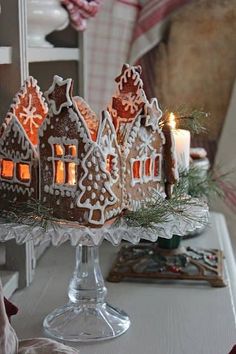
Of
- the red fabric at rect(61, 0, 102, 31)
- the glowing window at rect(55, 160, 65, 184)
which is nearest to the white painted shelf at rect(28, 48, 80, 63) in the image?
the red fabric at rect(61, 0, 102, 31)

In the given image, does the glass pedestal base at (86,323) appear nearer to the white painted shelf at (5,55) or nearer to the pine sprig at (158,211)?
the pine sprig at (158,211)

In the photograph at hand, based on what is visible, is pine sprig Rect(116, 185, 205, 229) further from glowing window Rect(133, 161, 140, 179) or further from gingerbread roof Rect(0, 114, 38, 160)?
gingerbread roof Rect(0, 114, 38, 160)

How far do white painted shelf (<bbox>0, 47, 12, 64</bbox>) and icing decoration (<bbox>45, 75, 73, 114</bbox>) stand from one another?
0.63ft

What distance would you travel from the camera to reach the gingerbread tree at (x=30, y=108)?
846 mm

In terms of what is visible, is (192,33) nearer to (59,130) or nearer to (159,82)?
(159,82)

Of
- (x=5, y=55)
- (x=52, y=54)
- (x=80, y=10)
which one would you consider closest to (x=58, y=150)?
(x=5, y=55)

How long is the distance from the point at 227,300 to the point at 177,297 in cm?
8

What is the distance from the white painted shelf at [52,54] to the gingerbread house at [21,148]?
0.23 metres

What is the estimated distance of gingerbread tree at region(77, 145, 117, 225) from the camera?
77 cm

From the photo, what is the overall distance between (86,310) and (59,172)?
0.24 meters

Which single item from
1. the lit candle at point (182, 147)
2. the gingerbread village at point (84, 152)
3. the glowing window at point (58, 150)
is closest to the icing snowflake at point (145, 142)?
the gingerbread village at point (84, 152)

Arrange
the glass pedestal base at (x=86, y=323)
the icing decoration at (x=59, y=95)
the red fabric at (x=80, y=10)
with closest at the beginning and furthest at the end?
1. the icing decoration at (x=59, y=95)
2. the glass pedestal base at (x=86, y=323)
3. the red fabric at (x=80, y=10)

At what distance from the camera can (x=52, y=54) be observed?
3.95 feet

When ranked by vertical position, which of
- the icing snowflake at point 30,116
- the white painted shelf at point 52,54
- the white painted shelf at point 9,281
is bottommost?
the white painted shelf at point 9,281
